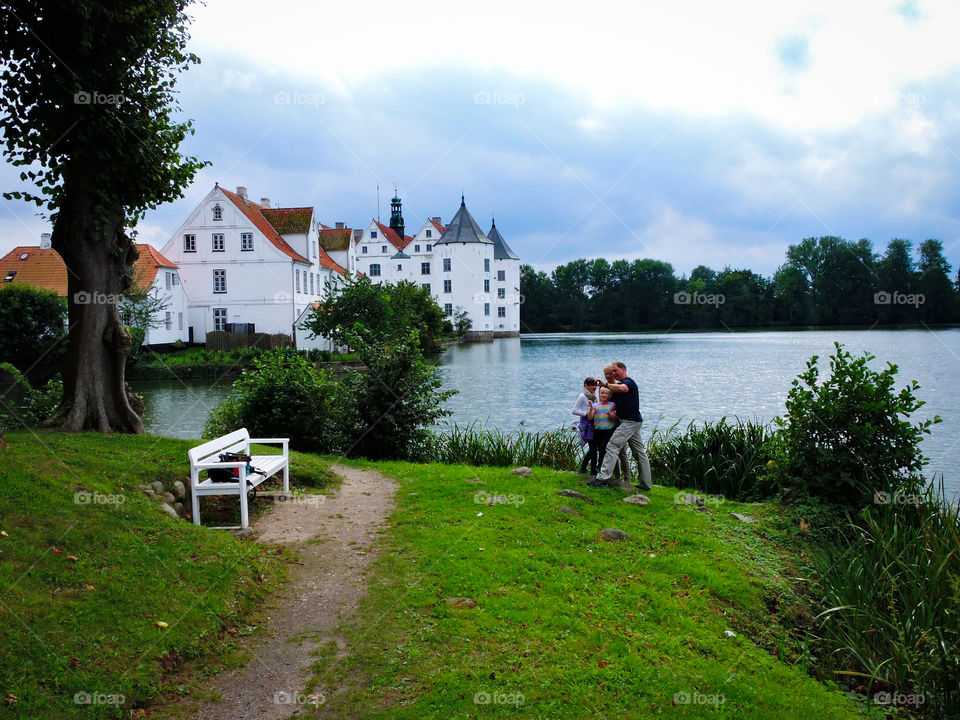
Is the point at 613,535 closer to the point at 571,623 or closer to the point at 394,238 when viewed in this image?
the point at 571,623

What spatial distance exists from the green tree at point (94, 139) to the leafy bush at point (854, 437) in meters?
10.8

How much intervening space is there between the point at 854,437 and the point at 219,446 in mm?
9059

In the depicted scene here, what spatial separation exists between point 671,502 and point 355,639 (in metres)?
5.96

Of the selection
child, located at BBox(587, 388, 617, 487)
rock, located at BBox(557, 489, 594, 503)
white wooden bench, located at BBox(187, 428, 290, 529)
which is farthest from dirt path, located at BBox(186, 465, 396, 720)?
child, located at BBox(587, 388, 617, 487)

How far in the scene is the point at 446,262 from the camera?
89.4 meters

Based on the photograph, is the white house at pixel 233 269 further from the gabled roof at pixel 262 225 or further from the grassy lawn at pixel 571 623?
the grassy lawn at pixel 571 623

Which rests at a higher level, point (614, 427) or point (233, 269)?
point (233, 269)

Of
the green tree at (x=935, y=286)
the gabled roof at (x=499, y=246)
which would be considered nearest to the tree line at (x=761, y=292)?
the green tree at (x=935, y=286)

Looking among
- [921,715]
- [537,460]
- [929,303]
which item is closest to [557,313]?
[929,303]

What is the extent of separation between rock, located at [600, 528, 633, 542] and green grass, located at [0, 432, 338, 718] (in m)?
3.71

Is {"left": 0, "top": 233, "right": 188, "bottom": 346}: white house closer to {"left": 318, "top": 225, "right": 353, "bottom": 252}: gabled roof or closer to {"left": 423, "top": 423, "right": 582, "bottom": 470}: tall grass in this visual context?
{"left": 318, "top": 225, "right": 353, "bottom": 252}: gabled roof

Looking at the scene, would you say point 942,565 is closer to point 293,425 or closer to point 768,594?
point 768,594

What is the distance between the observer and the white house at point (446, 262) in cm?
8869

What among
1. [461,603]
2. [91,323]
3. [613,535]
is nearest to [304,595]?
[461,603]
